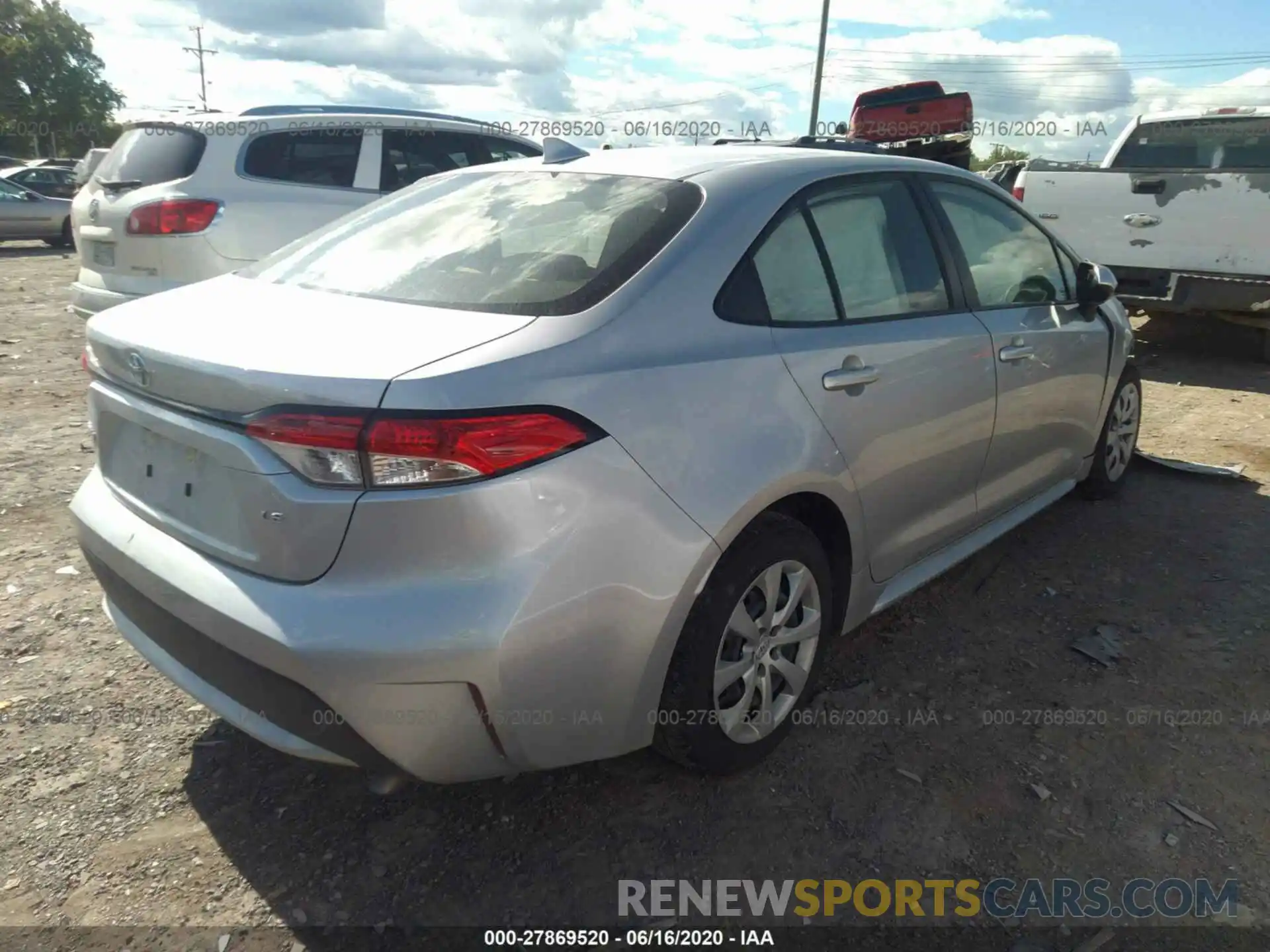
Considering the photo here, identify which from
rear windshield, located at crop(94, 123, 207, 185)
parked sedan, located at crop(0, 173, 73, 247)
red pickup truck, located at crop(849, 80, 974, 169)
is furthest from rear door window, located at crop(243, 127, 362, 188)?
parked sedan, located at crop(0, 173, 73, 247)

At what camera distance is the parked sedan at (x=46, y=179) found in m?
18.6

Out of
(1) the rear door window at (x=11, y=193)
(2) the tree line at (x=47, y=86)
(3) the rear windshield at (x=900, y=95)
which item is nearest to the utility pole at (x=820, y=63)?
(3) the rear windshield at (x=900, y=95)

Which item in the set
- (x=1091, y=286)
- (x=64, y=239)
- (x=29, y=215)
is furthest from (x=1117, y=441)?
(x=64, y=239)

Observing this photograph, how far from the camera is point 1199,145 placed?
810 cm

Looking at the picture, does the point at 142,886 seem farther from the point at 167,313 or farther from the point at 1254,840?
the point at 1254,840

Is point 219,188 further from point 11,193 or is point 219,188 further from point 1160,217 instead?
point 11,193

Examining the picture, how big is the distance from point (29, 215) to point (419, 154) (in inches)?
543

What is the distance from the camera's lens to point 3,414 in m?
5.75

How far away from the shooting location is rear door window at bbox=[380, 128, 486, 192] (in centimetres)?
665

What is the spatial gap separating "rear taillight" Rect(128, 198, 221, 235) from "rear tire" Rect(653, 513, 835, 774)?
459 centimetres

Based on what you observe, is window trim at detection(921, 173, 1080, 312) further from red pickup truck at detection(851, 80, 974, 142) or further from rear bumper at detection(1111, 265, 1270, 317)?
red pickup truck at detection(851, 80, 974, 142)

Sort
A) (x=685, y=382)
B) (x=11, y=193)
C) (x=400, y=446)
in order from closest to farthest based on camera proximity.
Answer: (x=400, y=446) < (x=685, y=382) < (x=11, y=193)

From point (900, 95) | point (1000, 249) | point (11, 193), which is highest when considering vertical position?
point (900, 95)

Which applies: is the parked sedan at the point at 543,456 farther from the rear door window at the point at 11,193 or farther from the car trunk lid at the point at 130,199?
the rear door window at the point at 11,193
